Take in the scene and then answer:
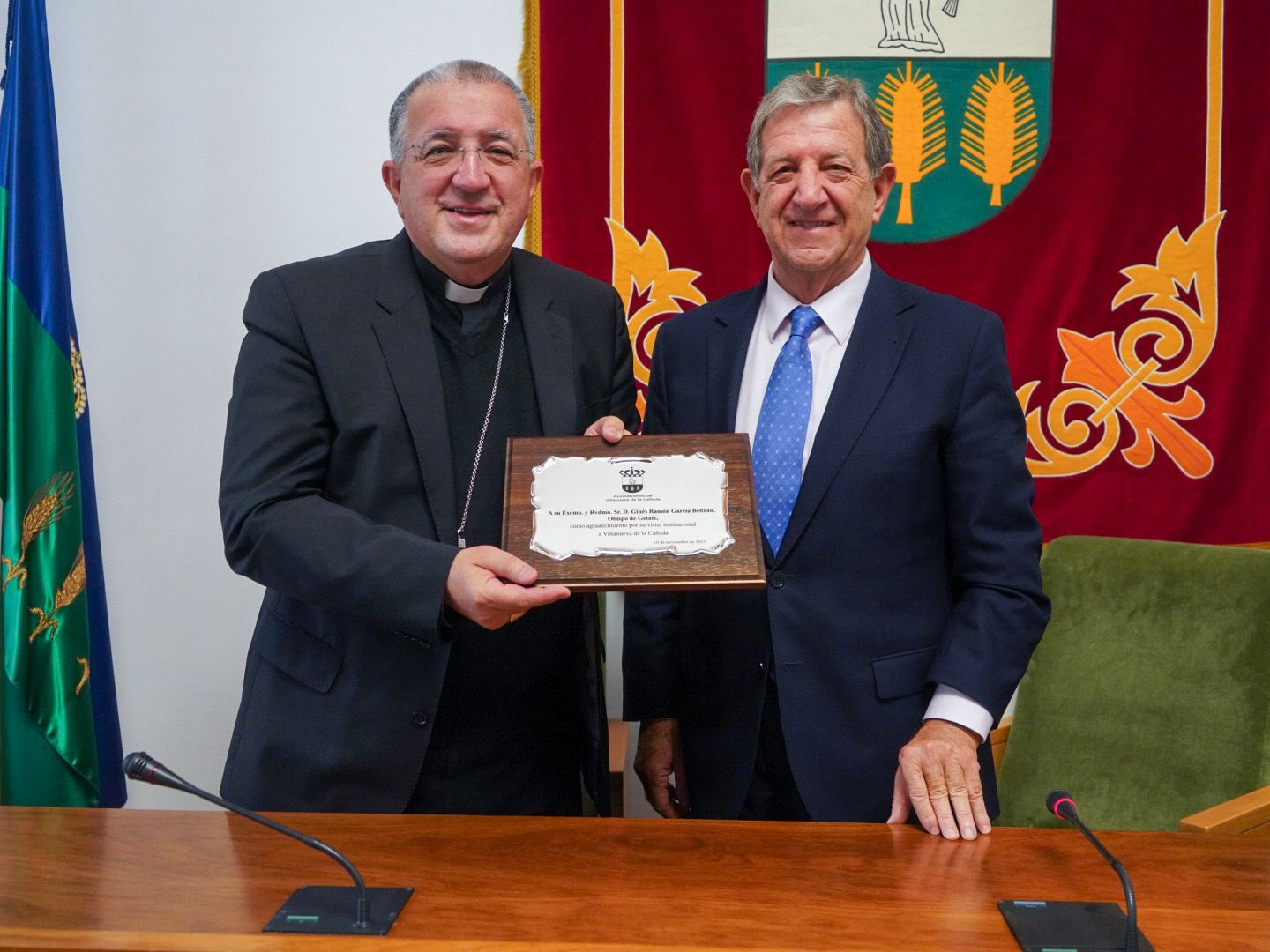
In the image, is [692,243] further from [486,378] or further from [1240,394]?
[1240,394]

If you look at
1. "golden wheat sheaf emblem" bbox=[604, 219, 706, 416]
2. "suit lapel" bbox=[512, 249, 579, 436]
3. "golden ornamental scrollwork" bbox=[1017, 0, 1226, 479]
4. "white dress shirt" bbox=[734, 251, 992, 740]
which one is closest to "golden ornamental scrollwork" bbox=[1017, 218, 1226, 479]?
"golden ornamental scrollwork" bbox=[1017, 0, 1226, 479]

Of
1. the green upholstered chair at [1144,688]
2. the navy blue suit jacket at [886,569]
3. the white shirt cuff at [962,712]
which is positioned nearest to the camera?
the white shirt cuff at [962,712]

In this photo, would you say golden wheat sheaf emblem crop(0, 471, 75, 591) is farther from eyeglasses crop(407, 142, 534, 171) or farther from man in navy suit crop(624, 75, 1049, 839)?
man in navy suit crop(624, 75, 1049, 839)

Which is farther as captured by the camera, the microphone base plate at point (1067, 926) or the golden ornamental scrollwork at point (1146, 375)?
the golden ornamental scrollwork at point (1146, 375)

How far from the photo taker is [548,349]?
6.56 ft

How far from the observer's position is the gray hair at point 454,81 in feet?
6.16

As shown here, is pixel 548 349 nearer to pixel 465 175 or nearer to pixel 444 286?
pixel 444 286

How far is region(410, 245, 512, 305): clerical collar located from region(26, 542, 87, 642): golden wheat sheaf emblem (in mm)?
1413

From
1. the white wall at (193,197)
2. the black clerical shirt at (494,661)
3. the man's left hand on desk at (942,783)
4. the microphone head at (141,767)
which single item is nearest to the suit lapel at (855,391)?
the man's left hand on desk at (942,783)

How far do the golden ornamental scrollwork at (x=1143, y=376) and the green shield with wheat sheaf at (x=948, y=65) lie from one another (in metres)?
0.47

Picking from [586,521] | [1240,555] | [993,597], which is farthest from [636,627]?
[1240,555]

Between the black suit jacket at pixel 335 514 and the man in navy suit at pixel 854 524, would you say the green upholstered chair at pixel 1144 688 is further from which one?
the black suit jacket at pixel 335 514

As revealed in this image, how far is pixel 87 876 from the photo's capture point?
137 cm

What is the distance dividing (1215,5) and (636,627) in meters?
2.43
